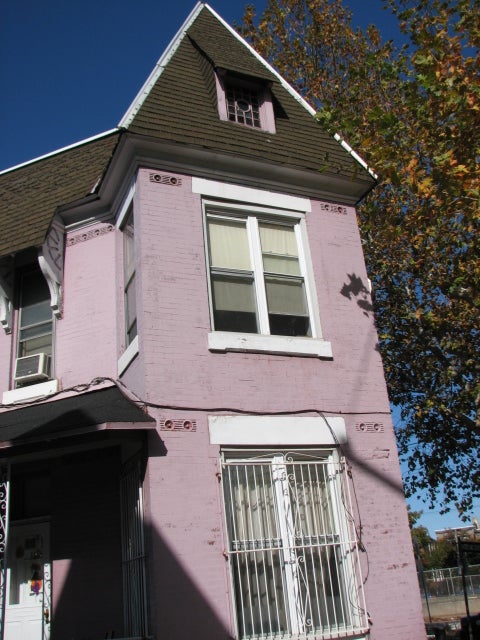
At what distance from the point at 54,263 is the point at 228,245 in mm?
2573

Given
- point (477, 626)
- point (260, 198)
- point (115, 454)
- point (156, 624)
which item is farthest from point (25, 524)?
point (477, 626)

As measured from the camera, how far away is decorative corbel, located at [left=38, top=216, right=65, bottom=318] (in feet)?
28.8

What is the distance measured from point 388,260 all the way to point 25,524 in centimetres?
1120

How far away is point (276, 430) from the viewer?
729 centimetres

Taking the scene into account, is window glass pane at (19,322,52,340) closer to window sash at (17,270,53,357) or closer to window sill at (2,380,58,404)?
window sash at (17,270,53,357)

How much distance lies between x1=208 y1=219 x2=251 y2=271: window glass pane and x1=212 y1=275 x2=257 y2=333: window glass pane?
0.20 metres

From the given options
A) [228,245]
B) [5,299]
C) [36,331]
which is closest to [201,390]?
[228,245]

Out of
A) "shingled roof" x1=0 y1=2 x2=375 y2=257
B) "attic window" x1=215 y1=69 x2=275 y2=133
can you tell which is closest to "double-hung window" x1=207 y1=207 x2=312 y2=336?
"shingled roof" x1=0 y1=2 x2=375 y2=257

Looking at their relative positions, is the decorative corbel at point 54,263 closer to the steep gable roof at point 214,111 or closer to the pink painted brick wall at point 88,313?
the pink painted brick wall at point 88,313

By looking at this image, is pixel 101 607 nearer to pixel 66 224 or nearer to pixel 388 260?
pixel 66 224

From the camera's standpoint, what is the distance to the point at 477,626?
40.6 feet

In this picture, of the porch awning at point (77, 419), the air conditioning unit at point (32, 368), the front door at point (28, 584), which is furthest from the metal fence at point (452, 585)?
the porch awning at point (77, 419)

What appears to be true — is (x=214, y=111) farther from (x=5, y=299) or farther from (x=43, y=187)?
(x=5, y=299)

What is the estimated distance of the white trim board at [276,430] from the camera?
277 inches
